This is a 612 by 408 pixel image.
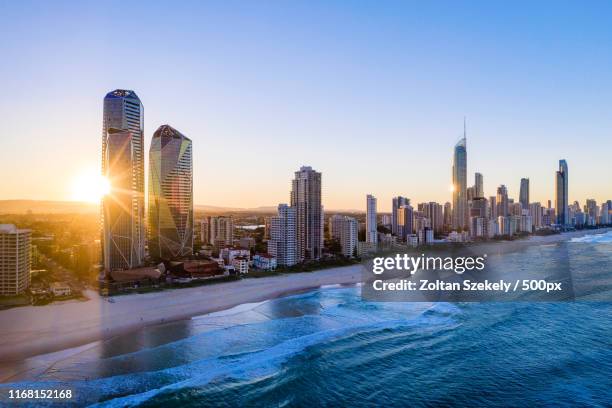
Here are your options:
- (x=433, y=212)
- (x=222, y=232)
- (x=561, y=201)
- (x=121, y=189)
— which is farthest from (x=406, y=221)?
(x=561, y=201)

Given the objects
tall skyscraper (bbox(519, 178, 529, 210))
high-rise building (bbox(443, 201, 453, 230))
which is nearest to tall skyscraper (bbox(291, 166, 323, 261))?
high-rise building (bbox(443, 201, 453, 230))

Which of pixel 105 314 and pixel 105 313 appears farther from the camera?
pixel 105 313

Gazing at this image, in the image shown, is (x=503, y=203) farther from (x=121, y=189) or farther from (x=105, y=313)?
(x=105, y=313)

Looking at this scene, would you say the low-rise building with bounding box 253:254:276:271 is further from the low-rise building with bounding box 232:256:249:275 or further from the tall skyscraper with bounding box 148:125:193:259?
the tall skyscraper with bounding box 148:125:193:259

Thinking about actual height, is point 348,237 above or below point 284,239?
below

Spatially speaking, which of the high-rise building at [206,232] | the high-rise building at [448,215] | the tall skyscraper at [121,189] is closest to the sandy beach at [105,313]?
the tall skyscraper at [121,189]

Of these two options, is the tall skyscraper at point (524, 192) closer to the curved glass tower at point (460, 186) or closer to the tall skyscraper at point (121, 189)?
the curved glass tower at point (460, 186)

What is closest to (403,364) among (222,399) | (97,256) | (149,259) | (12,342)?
(222,399)
